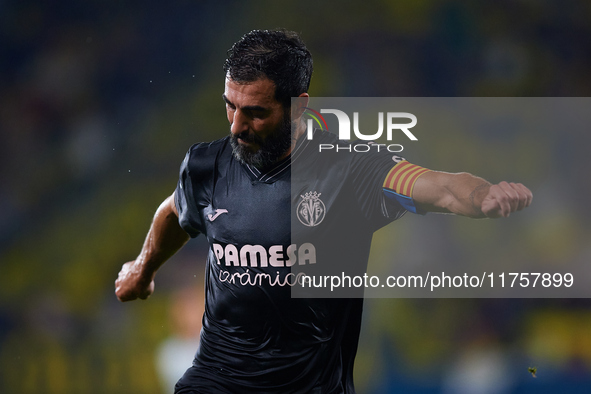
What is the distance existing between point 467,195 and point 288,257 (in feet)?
2.61

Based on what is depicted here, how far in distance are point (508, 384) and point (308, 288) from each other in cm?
300

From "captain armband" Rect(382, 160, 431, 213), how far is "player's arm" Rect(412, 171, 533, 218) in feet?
0.08

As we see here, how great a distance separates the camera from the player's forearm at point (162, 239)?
3.13 meters

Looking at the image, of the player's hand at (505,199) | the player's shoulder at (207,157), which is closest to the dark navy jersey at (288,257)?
the player's shoulder at (207,157)

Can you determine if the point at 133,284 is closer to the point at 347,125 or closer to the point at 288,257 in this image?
the point at 288,257

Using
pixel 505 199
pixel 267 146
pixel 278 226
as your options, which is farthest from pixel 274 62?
pixel 505 199

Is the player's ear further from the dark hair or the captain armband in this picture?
the captain armband

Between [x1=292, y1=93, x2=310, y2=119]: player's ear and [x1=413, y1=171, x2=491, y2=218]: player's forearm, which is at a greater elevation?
[x1=292, y1=93, x2=310, y2=119]: player's ear

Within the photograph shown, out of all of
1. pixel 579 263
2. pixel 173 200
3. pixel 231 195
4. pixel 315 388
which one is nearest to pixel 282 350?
pixel 315 388

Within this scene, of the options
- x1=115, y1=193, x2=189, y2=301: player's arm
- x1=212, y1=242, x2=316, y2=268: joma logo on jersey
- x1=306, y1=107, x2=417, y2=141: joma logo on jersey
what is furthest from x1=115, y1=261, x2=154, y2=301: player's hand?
x1=306, y1=107, x2=417, y2=141: joma logo on jersey

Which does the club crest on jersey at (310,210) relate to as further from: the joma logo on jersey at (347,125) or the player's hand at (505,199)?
the player's hand at (505,199)

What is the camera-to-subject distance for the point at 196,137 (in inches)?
206

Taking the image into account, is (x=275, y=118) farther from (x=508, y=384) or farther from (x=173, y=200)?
(x=508, y=384)

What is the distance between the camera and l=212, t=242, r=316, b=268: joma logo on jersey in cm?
271
